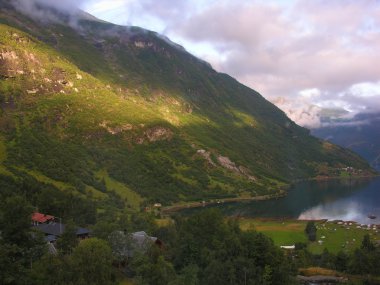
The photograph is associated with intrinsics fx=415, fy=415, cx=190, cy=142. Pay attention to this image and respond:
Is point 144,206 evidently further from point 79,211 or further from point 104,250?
point 104,250

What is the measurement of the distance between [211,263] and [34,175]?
12830 cm

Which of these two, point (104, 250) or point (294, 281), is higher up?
point (104, 250)

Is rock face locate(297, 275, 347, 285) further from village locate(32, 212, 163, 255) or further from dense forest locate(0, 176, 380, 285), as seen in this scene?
village locate(32, 212, 163, 255)

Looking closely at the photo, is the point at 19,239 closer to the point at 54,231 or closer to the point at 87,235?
the point at 54,231

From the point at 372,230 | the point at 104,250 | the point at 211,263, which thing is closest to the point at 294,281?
the point at 211,263

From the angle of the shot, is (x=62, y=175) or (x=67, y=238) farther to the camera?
(x=62, y=175)

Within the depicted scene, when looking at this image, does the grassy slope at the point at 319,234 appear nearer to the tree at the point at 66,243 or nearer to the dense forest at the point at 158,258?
the dense forest at the point at 158,258

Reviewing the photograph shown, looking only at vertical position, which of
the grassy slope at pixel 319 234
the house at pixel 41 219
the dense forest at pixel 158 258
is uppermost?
the house at pixel 41 219

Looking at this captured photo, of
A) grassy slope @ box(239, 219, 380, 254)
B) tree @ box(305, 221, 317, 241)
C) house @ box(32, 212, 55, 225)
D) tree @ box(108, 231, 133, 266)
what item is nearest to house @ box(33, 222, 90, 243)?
house @ box(32, 212, 55, 225)

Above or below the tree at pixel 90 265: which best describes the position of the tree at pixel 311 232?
below

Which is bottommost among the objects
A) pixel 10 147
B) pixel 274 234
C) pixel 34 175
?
pixel 274 234

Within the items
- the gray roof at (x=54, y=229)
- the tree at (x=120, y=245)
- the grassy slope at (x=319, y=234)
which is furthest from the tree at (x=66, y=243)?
the grassy slope at (x=319, y=234)

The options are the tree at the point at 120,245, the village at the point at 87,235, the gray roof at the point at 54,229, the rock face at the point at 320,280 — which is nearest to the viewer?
the tree at the point at 120,245

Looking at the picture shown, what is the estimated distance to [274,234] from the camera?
144 metres
